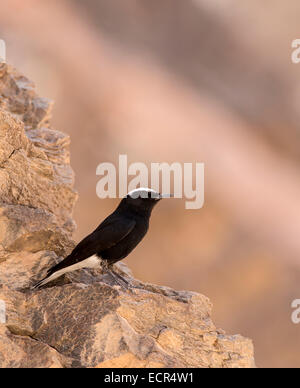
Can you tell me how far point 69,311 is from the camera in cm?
381

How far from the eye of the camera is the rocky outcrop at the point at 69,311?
3557 mm

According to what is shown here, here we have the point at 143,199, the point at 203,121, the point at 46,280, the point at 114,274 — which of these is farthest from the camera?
the point at 203,121

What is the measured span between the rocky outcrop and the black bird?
7.3 inches

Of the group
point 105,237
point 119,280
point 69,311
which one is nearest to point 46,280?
point 69,311

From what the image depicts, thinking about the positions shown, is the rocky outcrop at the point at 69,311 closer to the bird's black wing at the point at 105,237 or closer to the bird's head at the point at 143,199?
the bird's black wing at the point at 105,237

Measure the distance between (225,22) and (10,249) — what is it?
13346 mm
